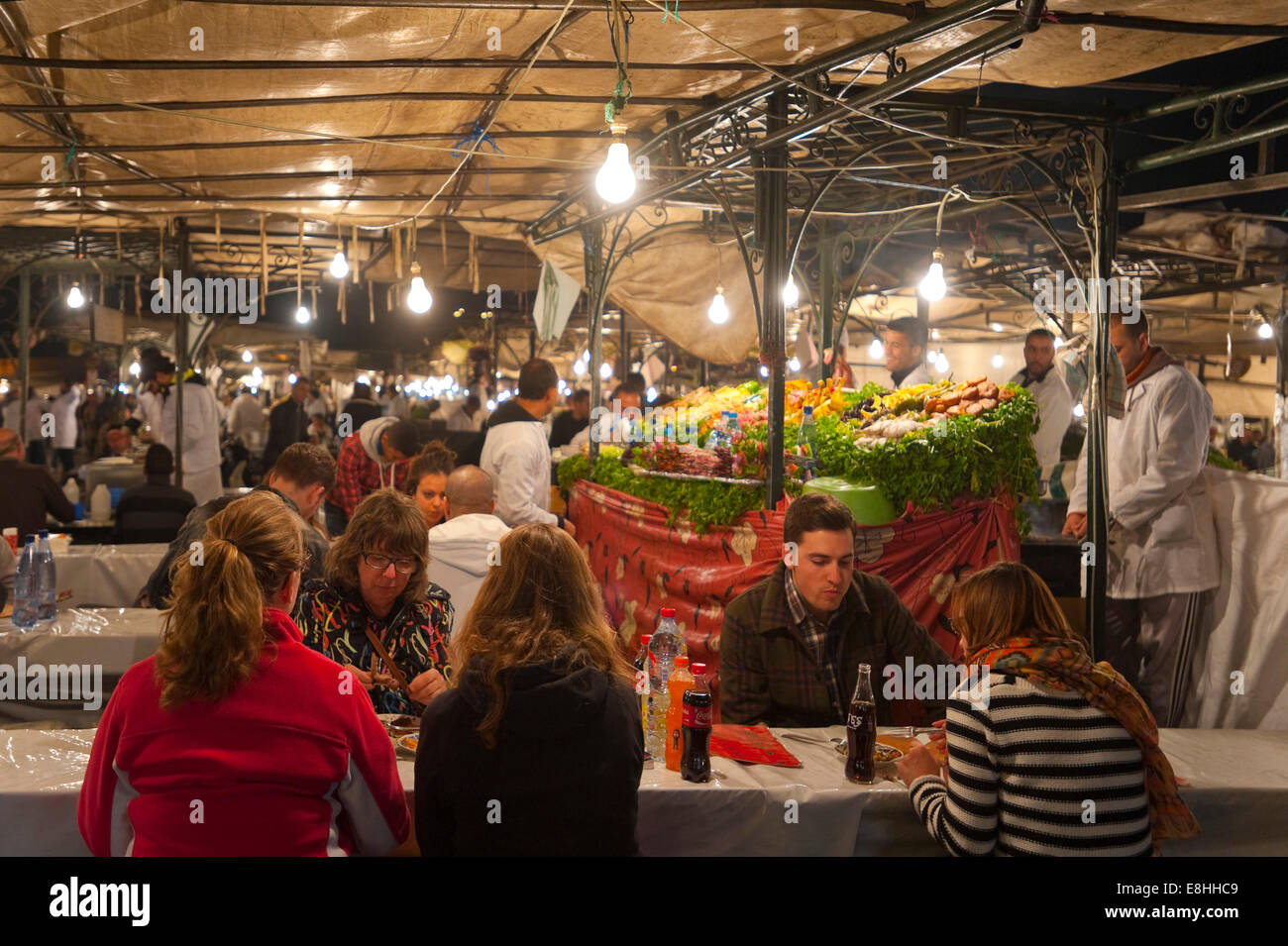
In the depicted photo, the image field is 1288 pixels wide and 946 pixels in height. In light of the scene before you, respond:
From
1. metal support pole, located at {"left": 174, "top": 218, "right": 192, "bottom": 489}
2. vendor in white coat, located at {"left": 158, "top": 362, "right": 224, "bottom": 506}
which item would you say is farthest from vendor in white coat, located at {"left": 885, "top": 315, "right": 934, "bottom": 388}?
vendor in white coat, located at {"left": 158, "top": 362, "right": 224, "bottom": 506}

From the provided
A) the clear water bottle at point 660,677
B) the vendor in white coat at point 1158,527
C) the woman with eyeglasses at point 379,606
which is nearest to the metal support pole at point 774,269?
the vendor in white coat at point 1158,527

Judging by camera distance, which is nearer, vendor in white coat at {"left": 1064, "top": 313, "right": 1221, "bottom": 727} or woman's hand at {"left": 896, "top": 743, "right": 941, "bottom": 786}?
woman's hand at {"left": 896, "top": 743, "right": 941, "bottom": 786}

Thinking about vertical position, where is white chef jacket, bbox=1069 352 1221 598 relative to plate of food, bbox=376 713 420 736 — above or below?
above

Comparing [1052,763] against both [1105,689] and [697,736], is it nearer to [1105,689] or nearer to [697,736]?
[1105,689]

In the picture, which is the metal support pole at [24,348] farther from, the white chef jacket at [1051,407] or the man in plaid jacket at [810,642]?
the man in plaid jacket at [810,642]

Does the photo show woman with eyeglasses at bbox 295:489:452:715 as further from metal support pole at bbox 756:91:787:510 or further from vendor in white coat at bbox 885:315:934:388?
vendor in white coat at bbox 885:315:934:388

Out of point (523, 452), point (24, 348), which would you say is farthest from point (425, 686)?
point (24, 348)

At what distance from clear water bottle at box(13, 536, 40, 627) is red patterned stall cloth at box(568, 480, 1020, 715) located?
363cm

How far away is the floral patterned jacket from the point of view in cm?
390

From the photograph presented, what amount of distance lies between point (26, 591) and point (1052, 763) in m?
4.91

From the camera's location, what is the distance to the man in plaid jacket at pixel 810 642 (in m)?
4.07

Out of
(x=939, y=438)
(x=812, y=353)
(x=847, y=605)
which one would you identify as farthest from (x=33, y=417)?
(x=847, y=605)

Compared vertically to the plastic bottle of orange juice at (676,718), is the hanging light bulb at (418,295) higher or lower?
higher

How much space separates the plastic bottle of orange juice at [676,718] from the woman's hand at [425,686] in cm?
86
